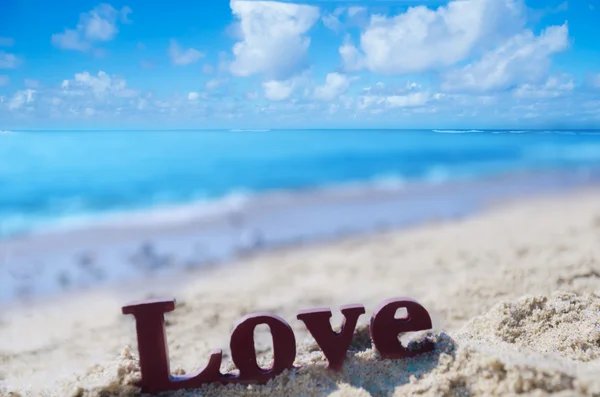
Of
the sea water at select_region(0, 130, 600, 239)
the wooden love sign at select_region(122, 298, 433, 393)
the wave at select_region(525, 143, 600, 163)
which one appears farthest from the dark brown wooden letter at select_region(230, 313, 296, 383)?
the wave at select_region(525, 143, 600, 163)

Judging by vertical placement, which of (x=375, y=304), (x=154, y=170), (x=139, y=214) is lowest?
(x=375, y=304)

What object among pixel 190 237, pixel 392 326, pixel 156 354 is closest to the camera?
pixel 156 354

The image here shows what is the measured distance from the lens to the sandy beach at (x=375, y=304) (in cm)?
208

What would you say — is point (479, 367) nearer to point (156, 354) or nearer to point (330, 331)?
point (330, 331)

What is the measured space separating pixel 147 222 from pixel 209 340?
181 centimetres

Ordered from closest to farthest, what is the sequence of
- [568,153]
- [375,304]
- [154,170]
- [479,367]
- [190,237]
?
[479,367] → [375,304] → [154,170] → [190,237] → [568,153]

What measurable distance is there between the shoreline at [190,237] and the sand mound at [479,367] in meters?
2.01

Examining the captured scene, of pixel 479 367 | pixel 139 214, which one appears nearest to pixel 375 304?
pixel 479 367

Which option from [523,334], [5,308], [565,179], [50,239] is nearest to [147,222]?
[50,239]

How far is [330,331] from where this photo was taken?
7.29ft

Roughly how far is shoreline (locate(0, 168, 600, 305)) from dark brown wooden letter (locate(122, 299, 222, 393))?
2.18 metres

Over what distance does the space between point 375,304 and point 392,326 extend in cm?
147

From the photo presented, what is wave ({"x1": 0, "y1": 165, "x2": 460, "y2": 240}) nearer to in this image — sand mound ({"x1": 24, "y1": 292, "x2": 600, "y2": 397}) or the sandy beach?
the sandy beach

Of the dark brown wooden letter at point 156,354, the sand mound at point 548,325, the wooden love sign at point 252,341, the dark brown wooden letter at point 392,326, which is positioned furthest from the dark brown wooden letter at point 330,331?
the sand mound at point 548,325
